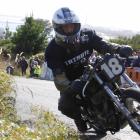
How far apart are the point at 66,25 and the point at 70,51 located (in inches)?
17.5

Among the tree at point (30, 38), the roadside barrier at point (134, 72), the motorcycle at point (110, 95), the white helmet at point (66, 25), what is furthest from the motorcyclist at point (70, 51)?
the tree at point (30, 38)

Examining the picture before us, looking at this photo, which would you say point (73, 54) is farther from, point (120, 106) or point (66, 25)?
point (120, 106)

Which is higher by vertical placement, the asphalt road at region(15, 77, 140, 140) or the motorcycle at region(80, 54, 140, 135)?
the motorcycle at region(80, 54, 140, 135)

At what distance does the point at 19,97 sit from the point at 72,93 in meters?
5.24

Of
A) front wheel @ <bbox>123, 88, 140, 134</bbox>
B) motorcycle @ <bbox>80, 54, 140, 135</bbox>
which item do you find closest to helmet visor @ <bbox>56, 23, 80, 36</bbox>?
motorcycle @ <bbox>80, 54, 140, 135</bbox>

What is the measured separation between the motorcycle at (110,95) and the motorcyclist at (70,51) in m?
0.22

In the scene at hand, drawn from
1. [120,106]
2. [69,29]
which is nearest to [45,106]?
[69,29]

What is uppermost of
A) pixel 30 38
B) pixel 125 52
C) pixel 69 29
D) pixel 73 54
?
pixel 69 29

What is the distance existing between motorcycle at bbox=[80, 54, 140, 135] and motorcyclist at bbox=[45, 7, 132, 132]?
0.22 metres

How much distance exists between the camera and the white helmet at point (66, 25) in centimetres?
811

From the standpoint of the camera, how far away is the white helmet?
811 centimetres

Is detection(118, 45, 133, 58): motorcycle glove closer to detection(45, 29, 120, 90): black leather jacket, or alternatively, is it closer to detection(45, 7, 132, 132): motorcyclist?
detection(45, 7, 132, 132): motorcyclist

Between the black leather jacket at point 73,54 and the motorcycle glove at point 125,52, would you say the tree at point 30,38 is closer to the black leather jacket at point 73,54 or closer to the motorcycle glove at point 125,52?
the black leather jacket at point 73,54

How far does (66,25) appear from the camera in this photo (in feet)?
26.9
